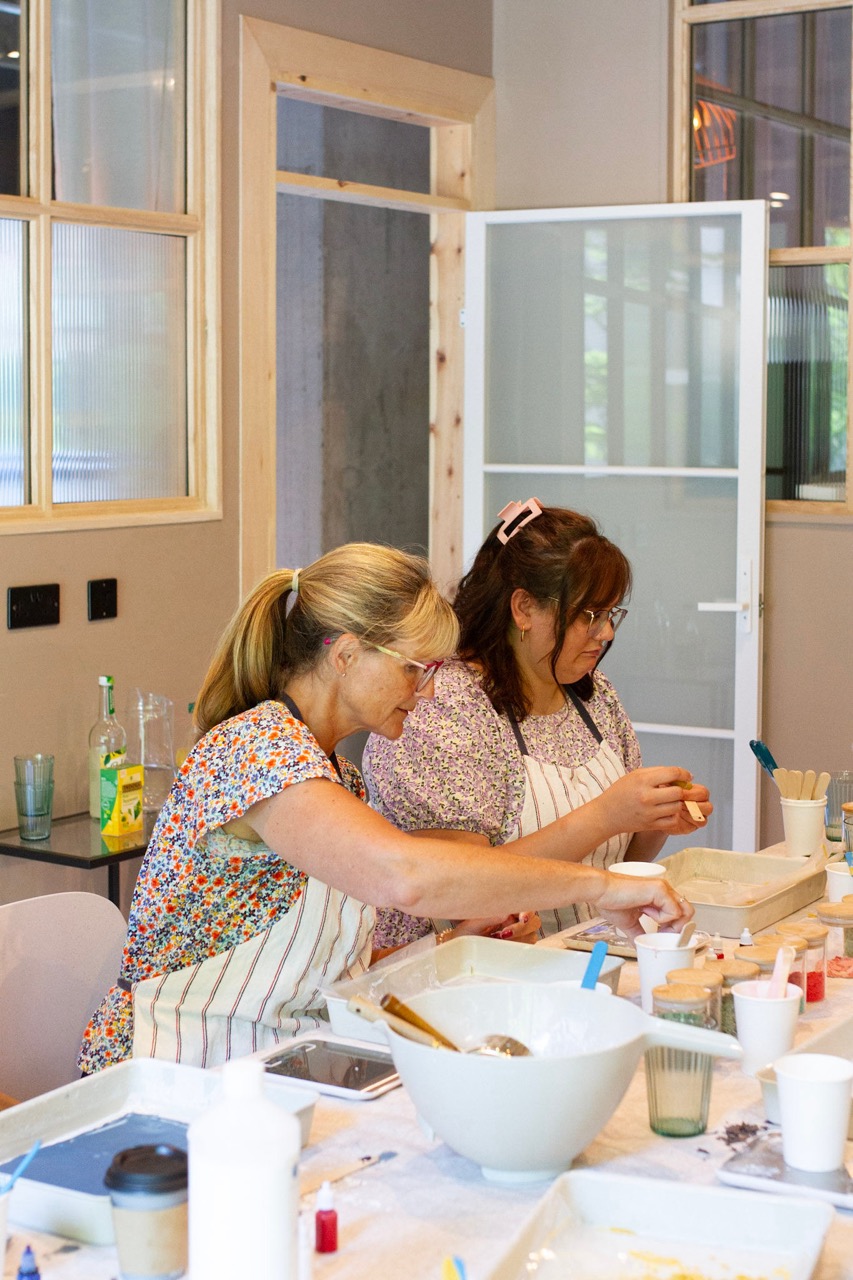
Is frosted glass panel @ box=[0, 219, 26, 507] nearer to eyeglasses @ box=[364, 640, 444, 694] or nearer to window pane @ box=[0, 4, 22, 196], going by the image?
window pane @ box=[0, 4, 22, 196]

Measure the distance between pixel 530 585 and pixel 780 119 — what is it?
248 cm

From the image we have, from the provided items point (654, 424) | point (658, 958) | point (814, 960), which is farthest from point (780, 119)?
point (658, 958)

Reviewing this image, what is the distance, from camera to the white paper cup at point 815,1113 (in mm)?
1326

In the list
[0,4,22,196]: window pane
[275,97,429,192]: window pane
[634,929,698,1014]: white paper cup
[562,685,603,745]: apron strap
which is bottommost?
[634,929,698,1014]: white paper cup

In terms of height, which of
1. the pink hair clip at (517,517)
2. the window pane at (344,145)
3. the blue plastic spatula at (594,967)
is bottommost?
the blue plastic spatula at (594,967)

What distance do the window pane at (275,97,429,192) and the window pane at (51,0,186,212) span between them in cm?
181

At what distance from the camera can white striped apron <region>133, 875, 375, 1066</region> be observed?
1900 millimetres

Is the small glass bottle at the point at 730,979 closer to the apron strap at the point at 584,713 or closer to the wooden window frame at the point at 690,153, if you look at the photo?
the apron strap at the point at 584,713

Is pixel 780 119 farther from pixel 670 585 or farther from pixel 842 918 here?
pixel 842 918

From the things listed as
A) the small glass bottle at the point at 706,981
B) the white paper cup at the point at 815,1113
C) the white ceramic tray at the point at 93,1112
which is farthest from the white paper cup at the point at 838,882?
the white ceramic tray at the point at 93,1112

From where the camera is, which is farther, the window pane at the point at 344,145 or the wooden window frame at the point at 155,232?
the window pane at the point at 344,145

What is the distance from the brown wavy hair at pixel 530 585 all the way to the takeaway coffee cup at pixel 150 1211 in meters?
1.47

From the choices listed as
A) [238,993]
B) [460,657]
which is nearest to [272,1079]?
[238,993]

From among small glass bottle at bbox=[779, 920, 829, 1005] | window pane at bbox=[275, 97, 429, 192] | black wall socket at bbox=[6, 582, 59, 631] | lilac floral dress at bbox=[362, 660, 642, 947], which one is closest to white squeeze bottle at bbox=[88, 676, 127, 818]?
black wall socket at bbox=[6, 582, 59, 631]
